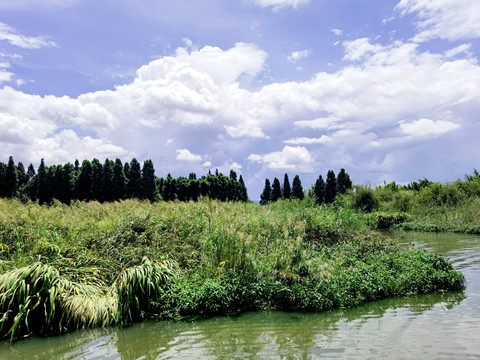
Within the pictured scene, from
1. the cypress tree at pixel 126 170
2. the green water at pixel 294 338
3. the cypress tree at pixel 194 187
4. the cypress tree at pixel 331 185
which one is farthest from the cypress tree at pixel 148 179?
the green water at pixel 294 338

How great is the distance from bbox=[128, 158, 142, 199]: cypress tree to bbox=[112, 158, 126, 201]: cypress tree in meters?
0.69

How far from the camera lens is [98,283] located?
702 centimetres

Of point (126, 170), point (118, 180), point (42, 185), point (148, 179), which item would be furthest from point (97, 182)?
point (42, 185)

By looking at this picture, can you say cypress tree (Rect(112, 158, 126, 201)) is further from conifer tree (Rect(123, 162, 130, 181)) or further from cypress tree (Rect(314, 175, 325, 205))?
cypress tree (Rect(314, 175, 325, 205))

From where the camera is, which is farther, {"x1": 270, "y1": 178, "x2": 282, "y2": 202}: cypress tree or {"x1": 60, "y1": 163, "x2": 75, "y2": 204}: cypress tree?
{"x1": 270, "y1": 178, "x2": 282, "y2": 202}: cypress tree

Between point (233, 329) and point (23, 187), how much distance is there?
41.5 metres

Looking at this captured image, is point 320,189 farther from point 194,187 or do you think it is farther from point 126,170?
point 126,170

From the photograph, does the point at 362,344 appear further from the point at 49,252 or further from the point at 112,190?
the point at 112,190

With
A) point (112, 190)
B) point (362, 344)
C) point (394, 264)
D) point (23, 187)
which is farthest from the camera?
point (23, 187)

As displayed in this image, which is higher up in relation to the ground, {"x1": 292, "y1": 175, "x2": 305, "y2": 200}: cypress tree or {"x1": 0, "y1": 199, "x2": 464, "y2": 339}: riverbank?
{"x1": 292, "y1": 175, "x2": 305, "y2": 200}: cypress tree

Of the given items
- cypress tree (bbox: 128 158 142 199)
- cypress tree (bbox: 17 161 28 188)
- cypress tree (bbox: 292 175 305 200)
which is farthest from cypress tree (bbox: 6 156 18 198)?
cypress tree (bbox: 292 175 305 200)

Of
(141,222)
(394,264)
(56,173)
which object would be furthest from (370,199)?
(56,173)

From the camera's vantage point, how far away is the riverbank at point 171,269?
5.87 m

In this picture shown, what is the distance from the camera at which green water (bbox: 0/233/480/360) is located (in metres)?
4.46
